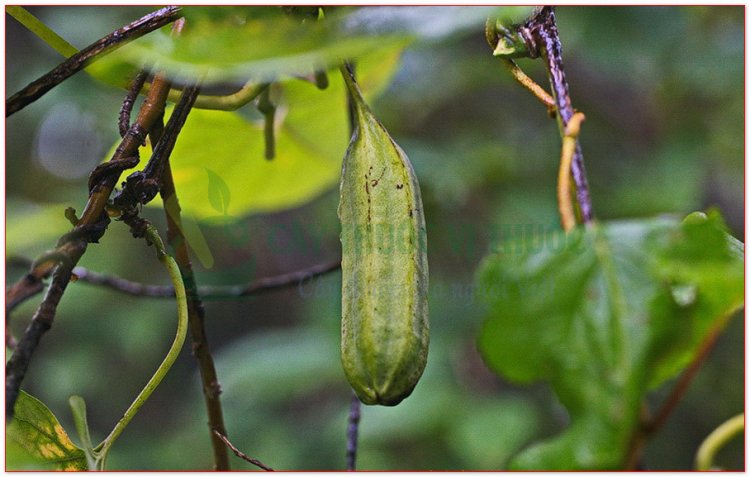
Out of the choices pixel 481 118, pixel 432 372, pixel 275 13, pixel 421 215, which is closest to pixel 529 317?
pixel 421 215

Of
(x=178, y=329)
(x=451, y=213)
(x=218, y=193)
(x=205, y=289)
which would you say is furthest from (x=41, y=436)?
(x=451, y=213)

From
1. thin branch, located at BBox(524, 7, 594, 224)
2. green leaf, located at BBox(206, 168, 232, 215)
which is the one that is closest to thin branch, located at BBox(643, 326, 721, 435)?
thin branch, located at BBox(524, 7, 594, 224)

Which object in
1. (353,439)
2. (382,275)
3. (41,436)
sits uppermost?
(382,275)

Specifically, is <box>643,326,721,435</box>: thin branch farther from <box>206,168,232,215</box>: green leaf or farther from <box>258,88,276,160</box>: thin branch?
<box>206,168,232,215</box>: green leaf

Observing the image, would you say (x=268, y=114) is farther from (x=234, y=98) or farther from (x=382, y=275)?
(x=382, y=275)

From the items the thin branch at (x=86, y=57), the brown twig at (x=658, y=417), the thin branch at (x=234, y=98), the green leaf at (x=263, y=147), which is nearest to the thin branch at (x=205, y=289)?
the green leaf at (x=263, y=147)

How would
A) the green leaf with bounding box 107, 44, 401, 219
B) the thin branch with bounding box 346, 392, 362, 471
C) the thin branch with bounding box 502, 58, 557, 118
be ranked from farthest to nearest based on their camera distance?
the green leaf with bounding box 107, 44, 401, 219, the thin branch with bounding box 346, 392, 362, 471, the thin branch with bounding box 502, 58, 557, 118
